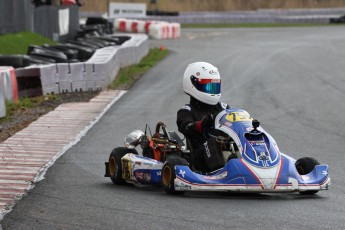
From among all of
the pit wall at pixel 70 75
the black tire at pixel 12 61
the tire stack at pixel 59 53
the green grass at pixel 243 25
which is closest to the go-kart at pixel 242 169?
the pit wall at pixel 70 75

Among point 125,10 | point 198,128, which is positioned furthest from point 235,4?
point 198,128

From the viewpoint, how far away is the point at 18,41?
2364cm

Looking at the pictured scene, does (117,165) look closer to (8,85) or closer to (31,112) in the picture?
(31,112)

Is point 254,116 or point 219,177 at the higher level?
point 219,177

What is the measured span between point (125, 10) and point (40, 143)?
34508 millimetres

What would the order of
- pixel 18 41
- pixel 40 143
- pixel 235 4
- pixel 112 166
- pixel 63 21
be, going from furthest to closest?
pixel 235 4, pixel 63 21, pixel 18 41, pixel 40 143, pixel 112 166

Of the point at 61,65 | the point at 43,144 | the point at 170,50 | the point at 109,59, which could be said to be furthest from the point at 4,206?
the point at 170,50

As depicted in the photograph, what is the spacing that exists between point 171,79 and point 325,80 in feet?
11.5

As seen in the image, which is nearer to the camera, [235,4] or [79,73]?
[79,73]

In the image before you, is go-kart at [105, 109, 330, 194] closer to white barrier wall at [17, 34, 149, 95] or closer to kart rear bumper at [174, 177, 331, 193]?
kart rear bumper at [174, 177, 331, 193]

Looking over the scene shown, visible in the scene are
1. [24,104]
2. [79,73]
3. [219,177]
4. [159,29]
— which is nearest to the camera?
[219,177]

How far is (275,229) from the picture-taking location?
21.6ft

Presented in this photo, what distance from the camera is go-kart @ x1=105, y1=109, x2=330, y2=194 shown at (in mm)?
7887

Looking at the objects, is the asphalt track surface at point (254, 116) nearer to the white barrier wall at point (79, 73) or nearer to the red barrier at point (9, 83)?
→ the white barrier wall at point (79, 73)
